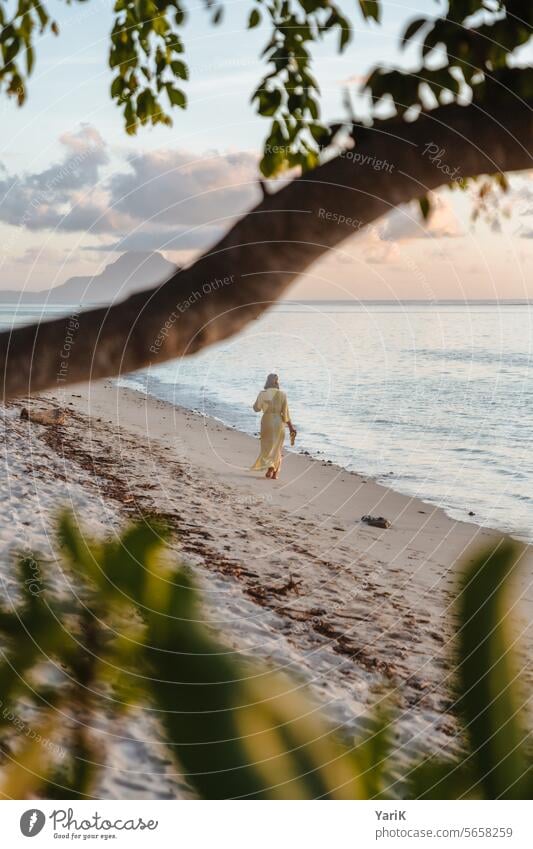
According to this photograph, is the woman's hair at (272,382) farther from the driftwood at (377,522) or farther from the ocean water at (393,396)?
the driftwood at (377,522)

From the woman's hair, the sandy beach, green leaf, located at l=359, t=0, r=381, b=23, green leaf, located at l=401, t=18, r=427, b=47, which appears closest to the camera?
green leaf, located at l=401, t=18, r=427, b=47

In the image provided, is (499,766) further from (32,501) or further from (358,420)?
(358,420)

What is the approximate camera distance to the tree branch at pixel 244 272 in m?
1.13

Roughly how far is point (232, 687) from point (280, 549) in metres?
5.79

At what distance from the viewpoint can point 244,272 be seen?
1.13 metres

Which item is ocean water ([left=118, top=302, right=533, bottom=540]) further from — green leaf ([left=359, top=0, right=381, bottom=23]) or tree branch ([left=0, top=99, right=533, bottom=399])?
green leaf ([left=359, top=0, right=381, bottom=23])

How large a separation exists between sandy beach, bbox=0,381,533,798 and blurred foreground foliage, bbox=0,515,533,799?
132cm

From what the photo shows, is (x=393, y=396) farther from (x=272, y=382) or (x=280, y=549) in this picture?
(x=272, y=382)

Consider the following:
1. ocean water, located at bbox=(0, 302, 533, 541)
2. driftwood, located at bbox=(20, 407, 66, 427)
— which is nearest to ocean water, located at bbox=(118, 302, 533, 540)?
ocean water, located at bbox=(0, 302, 533, 541)

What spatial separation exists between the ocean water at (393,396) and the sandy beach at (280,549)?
380 mm

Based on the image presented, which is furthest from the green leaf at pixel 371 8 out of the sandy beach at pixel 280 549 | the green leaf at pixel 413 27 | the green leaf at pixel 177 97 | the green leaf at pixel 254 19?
the sandy beach at pixel 280 549

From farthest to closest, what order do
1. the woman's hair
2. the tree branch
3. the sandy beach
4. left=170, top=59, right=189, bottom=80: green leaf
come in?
the sandy beach
the woman's hair
left=170, top=59, right=189, bottom=80: green leaf
the tree branch

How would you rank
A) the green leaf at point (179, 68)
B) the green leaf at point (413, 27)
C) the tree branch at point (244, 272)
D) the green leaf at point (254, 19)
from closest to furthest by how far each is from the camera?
the tree branch at point (244, 272) → the green leaf at point (413, 27) → the green leaf at point (254, 19) → the green leaf at point (179, 68)

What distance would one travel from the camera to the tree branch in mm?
1128
